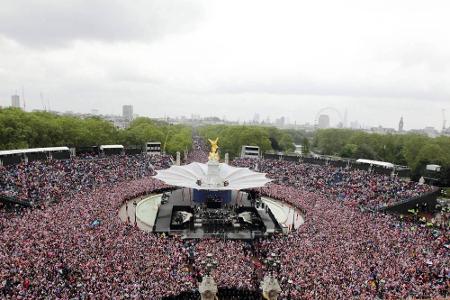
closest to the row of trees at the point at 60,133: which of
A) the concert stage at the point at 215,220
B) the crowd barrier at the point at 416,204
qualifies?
the concert stage at the point at 215,220

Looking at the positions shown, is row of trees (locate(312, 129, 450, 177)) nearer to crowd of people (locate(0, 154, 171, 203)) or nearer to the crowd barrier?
the crowd barrier

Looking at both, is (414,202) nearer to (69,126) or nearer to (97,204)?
(97,204)

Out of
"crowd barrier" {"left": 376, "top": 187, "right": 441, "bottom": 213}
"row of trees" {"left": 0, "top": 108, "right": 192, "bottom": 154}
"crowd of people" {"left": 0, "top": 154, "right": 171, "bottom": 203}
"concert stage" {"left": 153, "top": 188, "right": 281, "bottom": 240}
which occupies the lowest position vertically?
"concert stage" {"left": 153, "top": 188, "right": 281, "bottom": 240}

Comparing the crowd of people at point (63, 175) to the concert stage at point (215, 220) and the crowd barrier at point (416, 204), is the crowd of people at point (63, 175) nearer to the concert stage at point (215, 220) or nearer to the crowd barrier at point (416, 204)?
the concert stage at point (215, 220)

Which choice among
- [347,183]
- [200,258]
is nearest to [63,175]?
[200,258]

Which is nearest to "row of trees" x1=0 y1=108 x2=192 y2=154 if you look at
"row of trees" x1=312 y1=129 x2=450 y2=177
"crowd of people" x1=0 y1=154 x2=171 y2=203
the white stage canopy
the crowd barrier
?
"crowd of people" x1=0 y1=154 x2=171 y2=203

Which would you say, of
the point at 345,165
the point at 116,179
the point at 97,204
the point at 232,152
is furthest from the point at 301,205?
the point at 232,152
